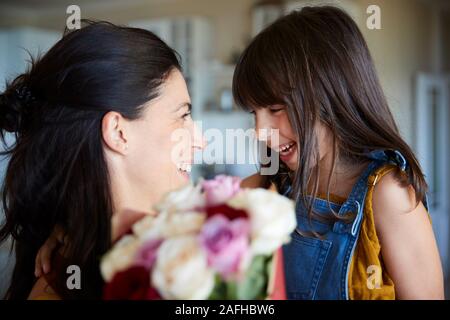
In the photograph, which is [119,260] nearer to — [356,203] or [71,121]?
[71,121]

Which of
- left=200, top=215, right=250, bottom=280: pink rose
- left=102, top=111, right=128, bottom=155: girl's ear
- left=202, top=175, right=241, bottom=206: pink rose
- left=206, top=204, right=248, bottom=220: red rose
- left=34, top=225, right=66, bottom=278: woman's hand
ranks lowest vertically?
left=34, top=225, right=66, bottom=278: woman's hand

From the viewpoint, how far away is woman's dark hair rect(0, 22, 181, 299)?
2.25 ft

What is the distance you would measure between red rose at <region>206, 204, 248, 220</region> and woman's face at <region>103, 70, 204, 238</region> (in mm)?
294

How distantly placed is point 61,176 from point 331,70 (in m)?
0.46

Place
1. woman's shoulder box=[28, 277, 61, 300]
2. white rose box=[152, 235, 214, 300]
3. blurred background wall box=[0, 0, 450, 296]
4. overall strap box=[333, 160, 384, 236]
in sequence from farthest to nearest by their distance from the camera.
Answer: blurred background wall box=[0, 0, 450, 296] → overall strap box=[333, 160, 384, 236] → woman's shoulder box=[28, 277, 61, 300] → white rose box=[152, 235, 214, 300]

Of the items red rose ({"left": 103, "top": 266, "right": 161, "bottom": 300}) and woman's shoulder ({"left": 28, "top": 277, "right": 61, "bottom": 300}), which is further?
woman's shoulder ({"left": 28, "top": 277, "right": 61, "bottom": 300})

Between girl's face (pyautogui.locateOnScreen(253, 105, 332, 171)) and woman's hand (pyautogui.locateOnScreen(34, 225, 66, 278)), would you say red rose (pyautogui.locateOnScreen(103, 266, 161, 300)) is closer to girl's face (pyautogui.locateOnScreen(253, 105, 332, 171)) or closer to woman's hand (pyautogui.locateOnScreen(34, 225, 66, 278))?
woman's hand (pyautogui.locateOnScreen(34, 225, 66, 278))

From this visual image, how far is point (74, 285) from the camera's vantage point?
63 cm

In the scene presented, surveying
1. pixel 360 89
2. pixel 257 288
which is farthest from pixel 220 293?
pixel 360 89

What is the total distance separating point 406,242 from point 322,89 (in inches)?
11.0

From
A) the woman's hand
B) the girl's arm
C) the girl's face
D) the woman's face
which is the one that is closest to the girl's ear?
the woman's face

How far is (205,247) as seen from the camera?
42 cm

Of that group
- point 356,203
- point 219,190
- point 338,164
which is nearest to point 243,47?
point 338,164

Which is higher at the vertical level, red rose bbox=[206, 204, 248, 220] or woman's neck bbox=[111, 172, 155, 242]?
red rose bbox=[206, 204, 248, 220]
